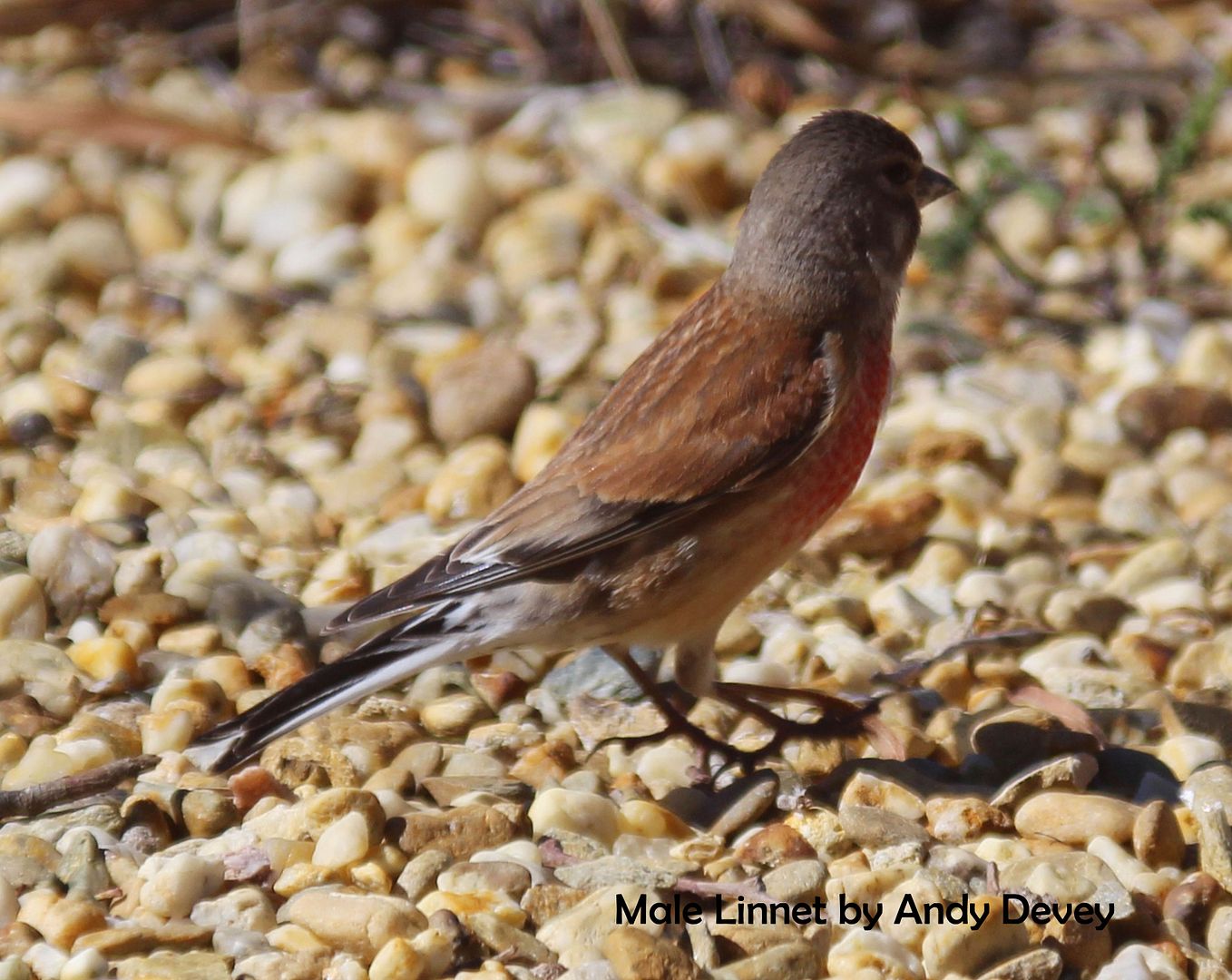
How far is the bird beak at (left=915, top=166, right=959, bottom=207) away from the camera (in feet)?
14.0

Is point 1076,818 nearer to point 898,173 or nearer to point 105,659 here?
point 898,173

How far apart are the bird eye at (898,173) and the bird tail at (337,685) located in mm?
1452

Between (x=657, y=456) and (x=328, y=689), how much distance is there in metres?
0.83

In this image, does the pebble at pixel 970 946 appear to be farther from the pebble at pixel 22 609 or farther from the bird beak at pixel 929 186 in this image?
the pebble at pixel 22 609

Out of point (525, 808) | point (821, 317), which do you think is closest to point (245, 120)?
point (821, 317)

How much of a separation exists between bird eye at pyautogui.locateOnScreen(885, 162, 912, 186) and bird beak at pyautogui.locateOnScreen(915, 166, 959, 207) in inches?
1.8

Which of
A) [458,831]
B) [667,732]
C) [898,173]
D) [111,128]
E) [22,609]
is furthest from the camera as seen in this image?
[111,128]

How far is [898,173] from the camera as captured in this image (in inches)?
165

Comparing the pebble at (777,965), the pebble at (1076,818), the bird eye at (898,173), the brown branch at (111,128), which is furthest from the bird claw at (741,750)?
the brown branch at (111,128)

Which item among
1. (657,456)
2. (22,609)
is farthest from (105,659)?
(657,456)

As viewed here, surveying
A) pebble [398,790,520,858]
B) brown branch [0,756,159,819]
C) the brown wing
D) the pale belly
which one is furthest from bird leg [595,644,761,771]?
brown branch [0,756,159,819]

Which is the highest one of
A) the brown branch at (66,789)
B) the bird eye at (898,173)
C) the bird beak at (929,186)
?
the bird eye at (898,173)

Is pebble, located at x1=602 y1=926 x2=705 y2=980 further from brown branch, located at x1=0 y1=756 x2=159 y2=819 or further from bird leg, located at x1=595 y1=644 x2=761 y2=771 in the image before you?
brown branch, located at x1=0 y1=756 x2=159 y2=819

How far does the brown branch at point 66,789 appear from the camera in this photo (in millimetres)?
3379
